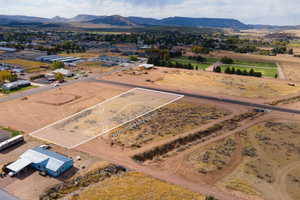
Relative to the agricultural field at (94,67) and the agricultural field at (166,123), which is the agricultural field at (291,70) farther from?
the agricultural field at (94,67)

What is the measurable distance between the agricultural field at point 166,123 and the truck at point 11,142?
57.1ft

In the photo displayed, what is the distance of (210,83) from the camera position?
8125 cm

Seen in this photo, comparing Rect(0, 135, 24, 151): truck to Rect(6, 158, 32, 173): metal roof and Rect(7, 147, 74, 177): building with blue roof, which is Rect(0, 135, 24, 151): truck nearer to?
Rect(7, 147, 74, 177): building with blue roof

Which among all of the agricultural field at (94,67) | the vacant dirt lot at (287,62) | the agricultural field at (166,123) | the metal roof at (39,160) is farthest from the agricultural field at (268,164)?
the agricultural field at (94,67)

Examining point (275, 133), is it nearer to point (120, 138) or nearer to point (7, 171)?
point (120, 138)

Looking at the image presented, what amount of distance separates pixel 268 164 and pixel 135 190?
23383 mm

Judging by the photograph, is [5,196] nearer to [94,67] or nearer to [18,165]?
[18,165]

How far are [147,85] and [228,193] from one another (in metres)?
53.2

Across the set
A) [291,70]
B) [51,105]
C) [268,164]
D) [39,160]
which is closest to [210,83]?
[268,164]

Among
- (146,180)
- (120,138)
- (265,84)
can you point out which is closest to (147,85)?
(120,138)

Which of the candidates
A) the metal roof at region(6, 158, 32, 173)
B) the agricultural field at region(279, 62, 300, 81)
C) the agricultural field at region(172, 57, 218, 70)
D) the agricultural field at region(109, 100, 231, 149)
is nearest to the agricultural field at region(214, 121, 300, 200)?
the agricultural field at region(109, 100, 231, 149)

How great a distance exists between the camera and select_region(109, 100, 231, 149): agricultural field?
148 ft

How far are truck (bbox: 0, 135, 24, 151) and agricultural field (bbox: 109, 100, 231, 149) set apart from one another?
1739cm

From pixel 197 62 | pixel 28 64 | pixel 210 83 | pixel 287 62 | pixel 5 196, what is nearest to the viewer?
pixel 5 196
